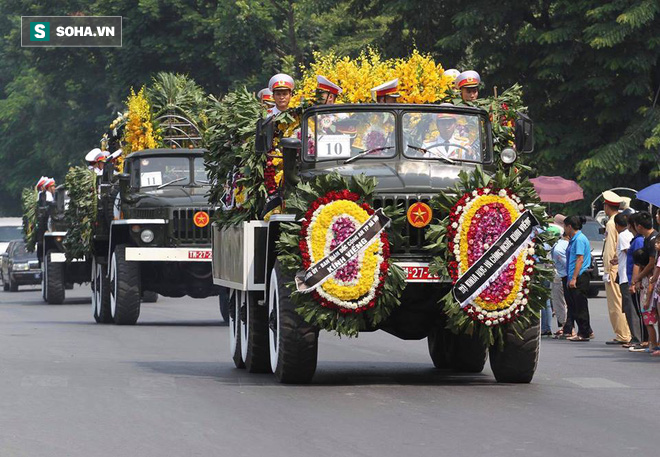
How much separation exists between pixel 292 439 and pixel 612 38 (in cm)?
2850

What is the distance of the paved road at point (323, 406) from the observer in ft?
32.8

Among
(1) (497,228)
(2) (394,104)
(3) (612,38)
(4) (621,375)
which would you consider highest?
(3) (612,38)

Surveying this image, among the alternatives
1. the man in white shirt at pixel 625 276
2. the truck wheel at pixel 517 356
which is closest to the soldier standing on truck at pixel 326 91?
the truck wheel at pixel 517 356

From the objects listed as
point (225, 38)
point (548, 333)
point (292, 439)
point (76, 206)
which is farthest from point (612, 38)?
point (292, 439)

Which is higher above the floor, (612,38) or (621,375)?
(612,38)

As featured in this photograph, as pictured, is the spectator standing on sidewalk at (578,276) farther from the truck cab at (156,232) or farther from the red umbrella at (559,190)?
the red umbrella at (559,190)

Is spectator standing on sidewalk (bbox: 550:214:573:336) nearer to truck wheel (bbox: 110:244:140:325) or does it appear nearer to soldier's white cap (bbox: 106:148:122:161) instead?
truck wheel (bbox: 110:244:140:325)

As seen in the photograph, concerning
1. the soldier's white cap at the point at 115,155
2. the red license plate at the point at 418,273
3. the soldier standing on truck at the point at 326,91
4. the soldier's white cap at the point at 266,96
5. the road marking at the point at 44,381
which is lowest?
the road marking at the point at 44,381

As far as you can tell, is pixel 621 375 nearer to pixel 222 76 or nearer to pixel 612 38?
pixel 612 38

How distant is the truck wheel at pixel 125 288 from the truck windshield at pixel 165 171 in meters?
1.14

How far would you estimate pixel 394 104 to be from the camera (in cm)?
1473

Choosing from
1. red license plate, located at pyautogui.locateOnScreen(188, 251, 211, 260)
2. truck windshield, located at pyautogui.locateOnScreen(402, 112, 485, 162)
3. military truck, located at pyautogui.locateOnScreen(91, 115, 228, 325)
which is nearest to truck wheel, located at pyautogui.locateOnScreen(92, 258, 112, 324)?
military truck, located at pyautogui.locateOnScreen(91, 115, 228, 325)

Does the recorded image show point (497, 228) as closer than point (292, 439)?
No

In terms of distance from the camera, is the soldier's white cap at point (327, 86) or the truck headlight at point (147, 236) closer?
the soldier's white cap at point (327, 86)
